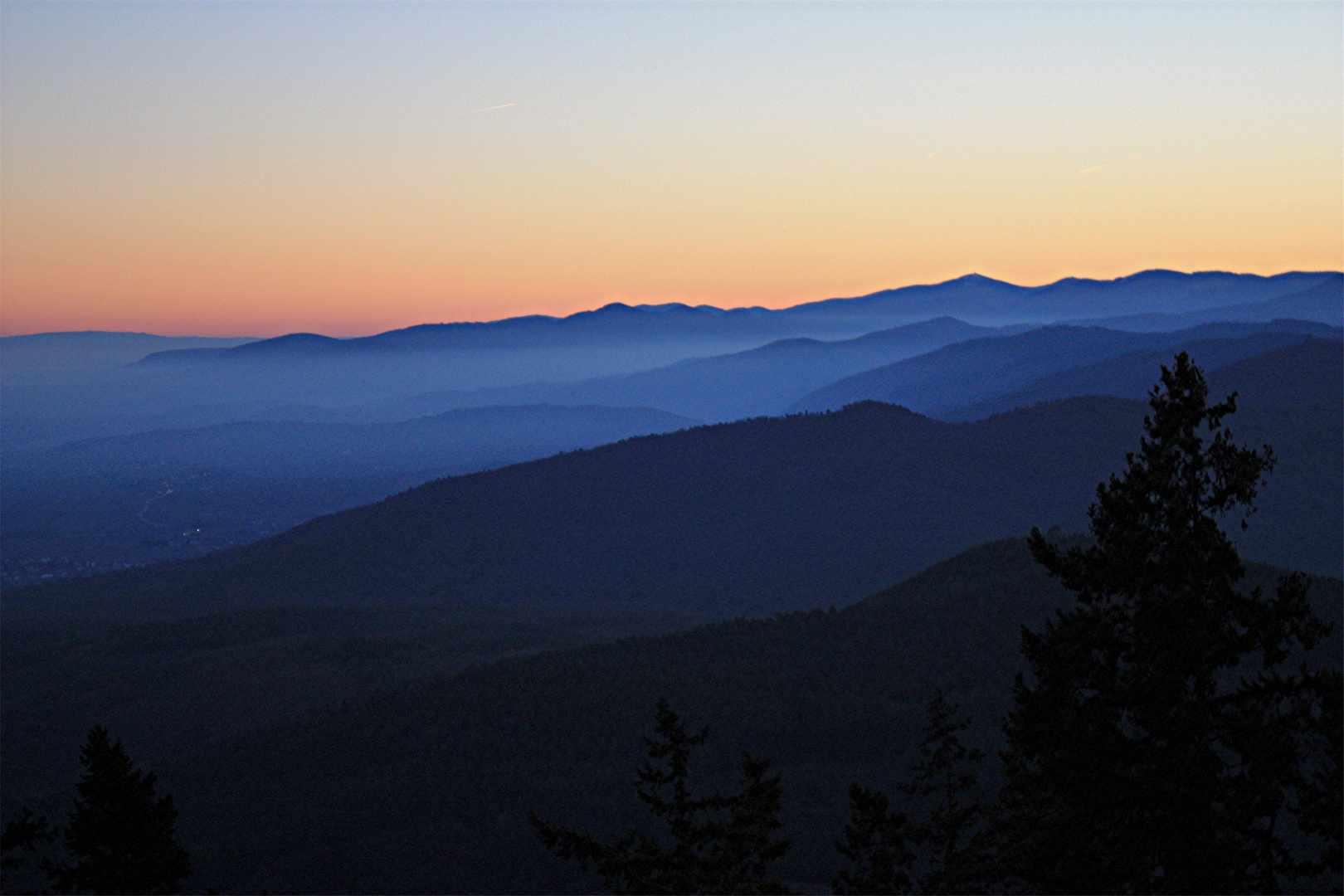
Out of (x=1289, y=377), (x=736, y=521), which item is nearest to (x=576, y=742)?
(x=736, y=521)

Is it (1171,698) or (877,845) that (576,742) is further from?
(1171,698)

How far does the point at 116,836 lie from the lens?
15.6 metres

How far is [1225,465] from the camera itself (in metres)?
11.9

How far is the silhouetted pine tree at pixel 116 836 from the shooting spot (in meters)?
15.4

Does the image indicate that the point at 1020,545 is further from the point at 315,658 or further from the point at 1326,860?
the point at 1326,860

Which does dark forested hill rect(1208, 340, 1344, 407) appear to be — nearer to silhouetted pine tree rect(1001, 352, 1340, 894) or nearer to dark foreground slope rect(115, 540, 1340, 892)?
Result: dark foreground slope rect(115, 540, 1340, 892)

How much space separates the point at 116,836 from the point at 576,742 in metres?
28.6

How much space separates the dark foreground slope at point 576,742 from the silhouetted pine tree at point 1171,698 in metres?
20.2

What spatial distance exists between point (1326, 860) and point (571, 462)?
5270 inches

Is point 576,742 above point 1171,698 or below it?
below

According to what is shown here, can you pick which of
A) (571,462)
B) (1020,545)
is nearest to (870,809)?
(1020,545)

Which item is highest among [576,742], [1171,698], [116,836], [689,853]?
[1171,698]

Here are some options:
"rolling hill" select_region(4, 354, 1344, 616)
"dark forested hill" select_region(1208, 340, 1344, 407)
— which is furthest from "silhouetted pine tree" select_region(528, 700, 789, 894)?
"dark forested hill" select_region(1208, 340, 1344, 407)

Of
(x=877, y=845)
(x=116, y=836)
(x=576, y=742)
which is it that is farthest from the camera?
(x=576, y=742)
